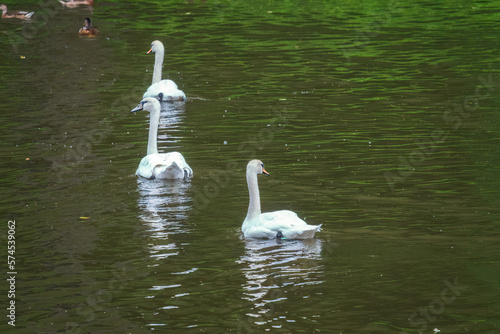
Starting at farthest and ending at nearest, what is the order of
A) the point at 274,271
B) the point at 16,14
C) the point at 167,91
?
1. the point at 16,14
2. the point at 167,91
3. the point at 274,271

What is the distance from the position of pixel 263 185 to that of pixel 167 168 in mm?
1554

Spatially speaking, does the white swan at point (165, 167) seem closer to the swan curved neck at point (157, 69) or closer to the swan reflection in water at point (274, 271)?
the swan reflection in water at point (274, 271)

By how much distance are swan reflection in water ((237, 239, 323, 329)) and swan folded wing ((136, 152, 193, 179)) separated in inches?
130

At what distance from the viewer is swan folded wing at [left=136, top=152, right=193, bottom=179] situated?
14.9m

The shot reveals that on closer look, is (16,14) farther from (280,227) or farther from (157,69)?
(280,227)

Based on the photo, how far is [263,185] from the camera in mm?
14609

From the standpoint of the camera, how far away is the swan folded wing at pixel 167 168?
→ 14883mm

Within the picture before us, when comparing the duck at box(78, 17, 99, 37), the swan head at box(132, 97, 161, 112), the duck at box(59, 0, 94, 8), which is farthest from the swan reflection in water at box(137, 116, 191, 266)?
the duck at box(59, 0, 94, 8)

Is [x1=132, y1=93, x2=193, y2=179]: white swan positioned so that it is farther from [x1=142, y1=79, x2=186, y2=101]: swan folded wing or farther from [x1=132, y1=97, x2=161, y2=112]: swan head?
[x1=142, y1=79, x2=186, y2=101]: swan folded wing

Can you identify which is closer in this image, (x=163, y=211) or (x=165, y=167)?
(x=163, y=211)

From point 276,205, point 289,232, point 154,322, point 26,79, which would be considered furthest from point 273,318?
point 26,79

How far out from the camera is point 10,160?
1655 centimetres

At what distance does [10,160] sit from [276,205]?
5495mm

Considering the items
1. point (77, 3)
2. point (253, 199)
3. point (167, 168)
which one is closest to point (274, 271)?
point (253, 199)
